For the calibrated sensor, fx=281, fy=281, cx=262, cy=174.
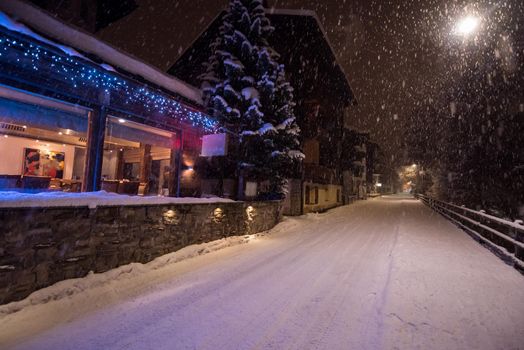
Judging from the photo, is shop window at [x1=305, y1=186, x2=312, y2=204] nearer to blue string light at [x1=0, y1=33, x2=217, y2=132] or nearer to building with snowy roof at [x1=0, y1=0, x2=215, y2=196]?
building with snowy roof at [x1=0, y1=0, x2=215, y2=196]

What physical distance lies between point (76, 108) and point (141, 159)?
22.3 feet

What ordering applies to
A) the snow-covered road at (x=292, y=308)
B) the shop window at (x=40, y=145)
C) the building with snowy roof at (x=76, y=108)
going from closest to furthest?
the snow-covered road at (x=292, y=308) < the building with snowy roof at (x=76, y=108) < the shop window at (x=40, y=145)

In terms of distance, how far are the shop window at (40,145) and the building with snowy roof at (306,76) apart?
8121 mm

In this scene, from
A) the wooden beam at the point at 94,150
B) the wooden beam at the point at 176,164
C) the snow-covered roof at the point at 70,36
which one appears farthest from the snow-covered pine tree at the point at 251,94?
the wooden beam at the point at 94,150

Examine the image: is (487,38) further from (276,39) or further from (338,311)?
(338,311)

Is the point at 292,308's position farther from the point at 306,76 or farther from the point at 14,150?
the point at 306,76

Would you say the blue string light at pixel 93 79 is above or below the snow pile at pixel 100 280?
above

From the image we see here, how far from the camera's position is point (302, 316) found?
4176 mm

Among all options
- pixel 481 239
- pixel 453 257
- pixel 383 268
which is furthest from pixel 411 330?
pixel 481 239

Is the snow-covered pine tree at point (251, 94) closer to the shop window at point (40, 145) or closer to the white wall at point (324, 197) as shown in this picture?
the shop window at point (40, 145)

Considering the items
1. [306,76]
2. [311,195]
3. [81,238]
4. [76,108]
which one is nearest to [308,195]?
[311,195]

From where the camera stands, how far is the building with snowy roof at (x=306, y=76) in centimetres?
1945

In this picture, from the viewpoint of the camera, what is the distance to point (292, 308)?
445cm

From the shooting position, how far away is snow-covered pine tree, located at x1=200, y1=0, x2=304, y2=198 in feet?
40.3
